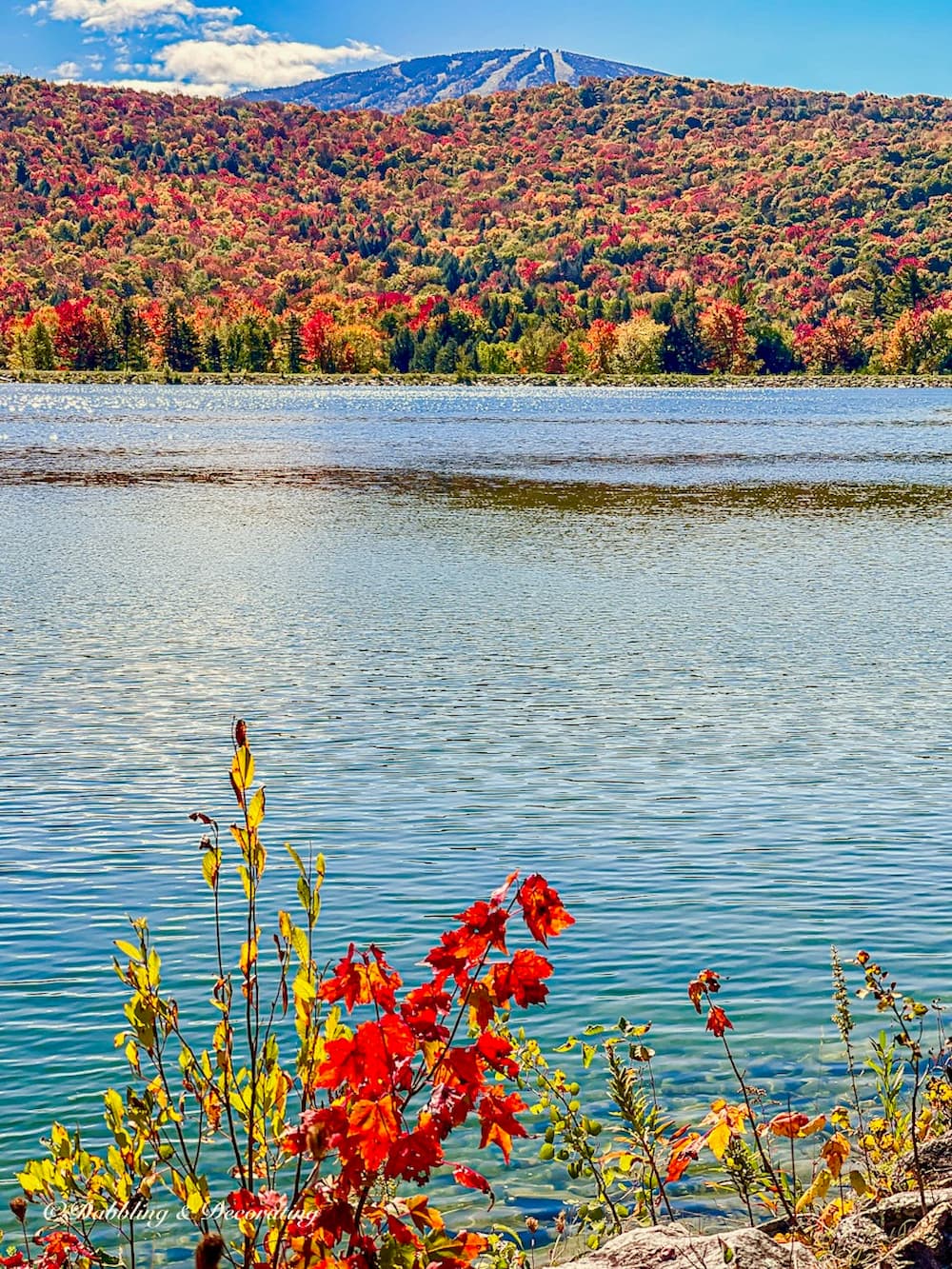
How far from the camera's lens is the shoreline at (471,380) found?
153 meters

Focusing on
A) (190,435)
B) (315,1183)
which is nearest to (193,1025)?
(315,1183)

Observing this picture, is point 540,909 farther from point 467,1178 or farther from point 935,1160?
point 935,1160

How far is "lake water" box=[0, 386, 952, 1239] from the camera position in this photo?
30.7ft

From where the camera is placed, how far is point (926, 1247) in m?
4.36

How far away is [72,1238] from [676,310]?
547 feet

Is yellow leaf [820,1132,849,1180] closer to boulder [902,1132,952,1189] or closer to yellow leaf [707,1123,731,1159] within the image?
yellow leaf [707,1123,731,1159]

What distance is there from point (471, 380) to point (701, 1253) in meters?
161

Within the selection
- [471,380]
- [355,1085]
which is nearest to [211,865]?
[355,1085]

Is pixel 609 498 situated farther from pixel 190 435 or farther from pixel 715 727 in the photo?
pixel 190 435

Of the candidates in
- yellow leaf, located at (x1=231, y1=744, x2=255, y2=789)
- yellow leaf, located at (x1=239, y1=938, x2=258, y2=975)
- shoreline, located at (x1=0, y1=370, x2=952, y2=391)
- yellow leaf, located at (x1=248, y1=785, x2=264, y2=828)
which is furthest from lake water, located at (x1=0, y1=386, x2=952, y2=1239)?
shoreline, located at (x1=0, y1=370, x2=952, y2=391)

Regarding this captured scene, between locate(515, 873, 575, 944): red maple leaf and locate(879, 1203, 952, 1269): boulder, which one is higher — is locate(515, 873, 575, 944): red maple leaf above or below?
above

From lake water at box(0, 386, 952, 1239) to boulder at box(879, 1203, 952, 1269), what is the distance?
235cm

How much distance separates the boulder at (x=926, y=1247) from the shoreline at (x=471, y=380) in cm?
14906

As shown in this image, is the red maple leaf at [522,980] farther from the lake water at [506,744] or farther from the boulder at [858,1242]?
the lake water at [506,744]
